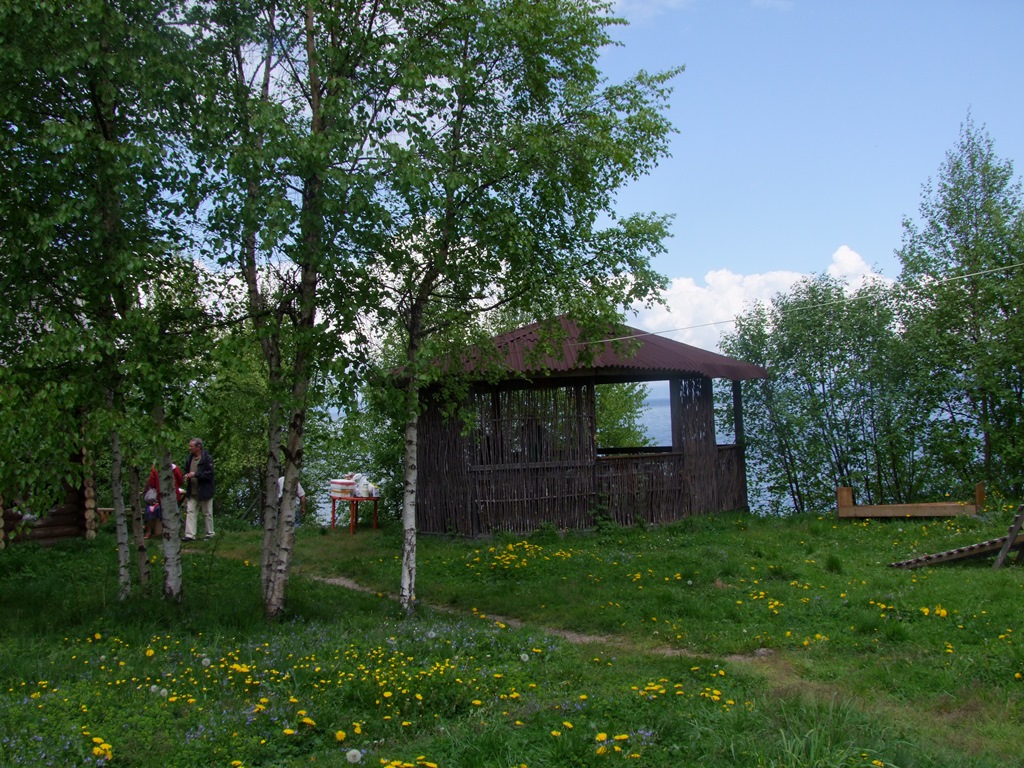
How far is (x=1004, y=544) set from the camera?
33.6 ft

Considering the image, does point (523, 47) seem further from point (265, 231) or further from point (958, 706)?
point (958, 706)

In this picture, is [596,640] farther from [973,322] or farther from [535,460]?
[973,322]

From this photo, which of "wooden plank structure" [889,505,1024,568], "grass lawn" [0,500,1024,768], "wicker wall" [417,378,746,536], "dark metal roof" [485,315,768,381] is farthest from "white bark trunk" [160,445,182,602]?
"wooden plank structure" [889,505,1024,568]

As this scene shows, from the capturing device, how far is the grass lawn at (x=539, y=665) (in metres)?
4.79

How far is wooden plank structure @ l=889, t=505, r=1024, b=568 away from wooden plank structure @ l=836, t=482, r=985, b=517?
12.2ft

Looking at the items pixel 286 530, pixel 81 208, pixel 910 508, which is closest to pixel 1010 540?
pixel 910 508

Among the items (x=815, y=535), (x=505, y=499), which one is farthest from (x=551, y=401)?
(x=815, y=535)

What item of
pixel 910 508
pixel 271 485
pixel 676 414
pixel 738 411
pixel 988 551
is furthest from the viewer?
pixel 738 411

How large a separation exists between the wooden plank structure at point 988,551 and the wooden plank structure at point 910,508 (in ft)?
12.2

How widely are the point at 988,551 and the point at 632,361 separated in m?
6.15

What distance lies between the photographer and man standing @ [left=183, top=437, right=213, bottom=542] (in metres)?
15.9

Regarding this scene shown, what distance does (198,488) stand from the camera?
15859mm

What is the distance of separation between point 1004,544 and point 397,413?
7.36m

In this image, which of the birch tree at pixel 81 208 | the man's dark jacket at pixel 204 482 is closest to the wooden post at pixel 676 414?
the man's dark jacket at pixel 204 482
